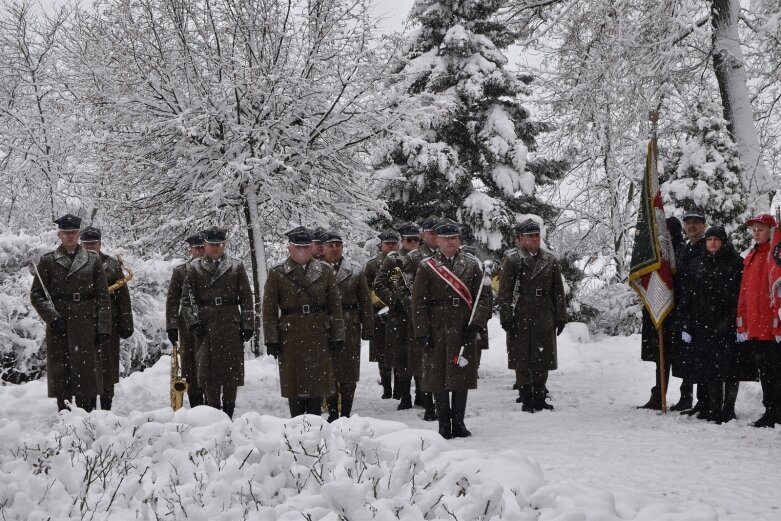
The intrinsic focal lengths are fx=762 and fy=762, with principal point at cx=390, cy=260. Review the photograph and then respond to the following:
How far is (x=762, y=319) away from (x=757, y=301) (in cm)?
18

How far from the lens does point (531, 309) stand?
29.5 ft

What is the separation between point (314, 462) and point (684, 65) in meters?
9.54

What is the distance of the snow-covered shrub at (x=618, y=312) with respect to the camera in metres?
17.7

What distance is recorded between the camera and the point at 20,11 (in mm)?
22391

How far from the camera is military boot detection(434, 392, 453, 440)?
284 inches

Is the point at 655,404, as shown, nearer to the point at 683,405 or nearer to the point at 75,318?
the point at 683,405

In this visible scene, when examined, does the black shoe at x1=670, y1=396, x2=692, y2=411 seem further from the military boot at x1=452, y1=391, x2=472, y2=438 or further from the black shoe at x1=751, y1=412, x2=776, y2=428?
the military boot at x1=452, y1=391, x2=472, y2=438

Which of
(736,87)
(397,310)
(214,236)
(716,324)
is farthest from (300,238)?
(736,87)

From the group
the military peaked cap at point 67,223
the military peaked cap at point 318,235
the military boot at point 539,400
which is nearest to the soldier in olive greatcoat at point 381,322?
the military peaked cap at point 318,235

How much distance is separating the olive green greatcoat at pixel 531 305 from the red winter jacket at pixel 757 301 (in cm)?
202

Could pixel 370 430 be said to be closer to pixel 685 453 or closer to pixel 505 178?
pixel 685 453

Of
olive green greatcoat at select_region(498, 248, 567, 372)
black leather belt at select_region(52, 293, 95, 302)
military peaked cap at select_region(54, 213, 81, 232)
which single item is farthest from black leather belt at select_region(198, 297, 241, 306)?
olive green greatcoat at select_region(498, 248, 567, 372)

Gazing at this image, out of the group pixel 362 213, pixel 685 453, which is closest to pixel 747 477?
pixel 685 453

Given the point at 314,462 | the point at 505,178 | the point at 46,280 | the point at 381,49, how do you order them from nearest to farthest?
the point at 314,462, the point at 46,280, the point at 381,49, the point at 505,178
